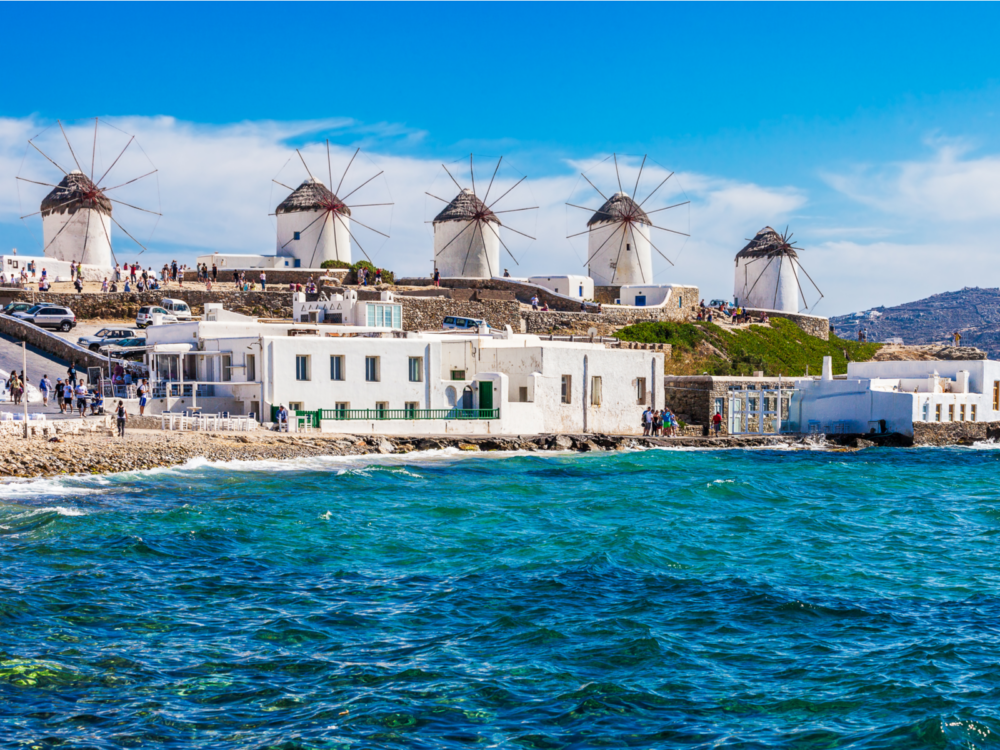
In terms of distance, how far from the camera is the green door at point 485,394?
1499 inches

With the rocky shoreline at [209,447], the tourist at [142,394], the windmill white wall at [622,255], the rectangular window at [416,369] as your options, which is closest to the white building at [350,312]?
the rectangular window at [416,369]

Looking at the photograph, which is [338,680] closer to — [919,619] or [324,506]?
[919,619]

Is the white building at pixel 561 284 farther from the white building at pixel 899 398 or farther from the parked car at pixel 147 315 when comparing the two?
the parked car at pixel 147 315

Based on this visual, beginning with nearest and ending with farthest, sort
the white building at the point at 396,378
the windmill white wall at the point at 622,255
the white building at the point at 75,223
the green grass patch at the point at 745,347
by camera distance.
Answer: the white building at the point at 396,378
the green grass patch at the point at 745,347
the white building at the point at 75,223
the windmill white wall at the point at 622,255

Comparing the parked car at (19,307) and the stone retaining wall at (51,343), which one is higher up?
the parked car at (19,307)

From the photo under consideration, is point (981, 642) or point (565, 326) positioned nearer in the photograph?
point (981, 642)

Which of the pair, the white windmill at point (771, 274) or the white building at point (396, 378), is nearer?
the white building at point (396, 378)

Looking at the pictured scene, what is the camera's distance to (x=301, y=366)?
1352 inches

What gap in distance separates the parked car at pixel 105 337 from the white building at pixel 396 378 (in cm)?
295

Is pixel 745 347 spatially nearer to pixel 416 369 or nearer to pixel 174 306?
pixel 416 369

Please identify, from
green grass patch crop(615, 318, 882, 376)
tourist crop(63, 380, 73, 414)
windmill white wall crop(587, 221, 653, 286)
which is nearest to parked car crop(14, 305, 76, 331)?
tourist crop(63, 380, 73, 414)

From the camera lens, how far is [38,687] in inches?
435

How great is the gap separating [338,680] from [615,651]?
3.49m

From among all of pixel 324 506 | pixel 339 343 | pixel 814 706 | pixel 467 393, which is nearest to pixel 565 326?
pixel 467 393
